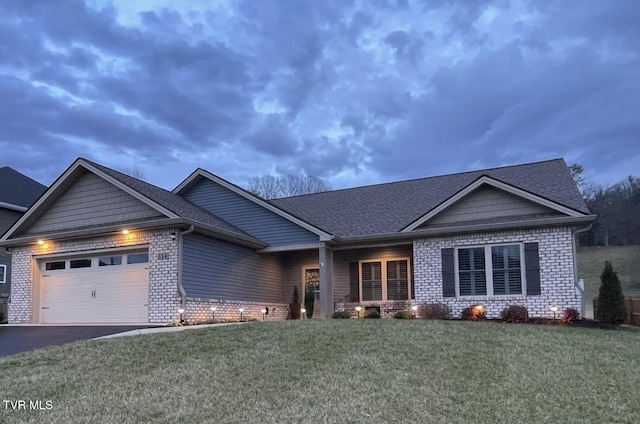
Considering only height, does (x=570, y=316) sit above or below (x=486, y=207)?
below

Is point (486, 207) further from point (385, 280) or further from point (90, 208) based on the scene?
point (90, 208)

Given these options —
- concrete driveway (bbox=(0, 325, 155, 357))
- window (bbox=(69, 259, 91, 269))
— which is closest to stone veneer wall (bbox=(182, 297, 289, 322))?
concrete driveway (bbox=(0, 325, 155, 357))

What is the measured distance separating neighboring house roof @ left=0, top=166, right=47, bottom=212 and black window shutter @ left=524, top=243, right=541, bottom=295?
2424 centimetres

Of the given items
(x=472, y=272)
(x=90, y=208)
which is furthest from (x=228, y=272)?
(x=472, y=272)

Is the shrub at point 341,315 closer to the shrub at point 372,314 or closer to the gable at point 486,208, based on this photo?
the shrub at point 372,314

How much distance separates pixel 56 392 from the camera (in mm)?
7449

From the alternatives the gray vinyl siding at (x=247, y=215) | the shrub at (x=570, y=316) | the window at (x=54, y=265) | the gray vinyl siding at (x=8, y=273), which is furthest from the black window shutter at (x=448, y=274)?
the gray vinyl siding at (x=8, y=273)

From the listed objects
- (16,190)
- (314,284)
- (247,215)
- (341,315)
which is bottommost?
(341,315)

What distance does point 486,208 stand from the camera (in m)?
15.5

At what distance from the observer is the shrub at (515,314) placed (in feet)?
46.3

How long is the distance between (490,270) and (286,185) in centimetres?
3647

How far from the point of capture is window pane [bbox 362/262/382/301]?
59.3ft

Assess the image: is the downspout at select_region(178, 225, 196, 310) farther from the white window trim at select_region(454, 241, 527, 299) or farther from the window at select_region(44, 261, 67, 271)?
the white window trim at select_region(454, 241, 527, 299)

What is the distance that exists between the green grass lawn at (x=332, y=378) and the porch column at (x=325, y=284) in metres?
5.37
